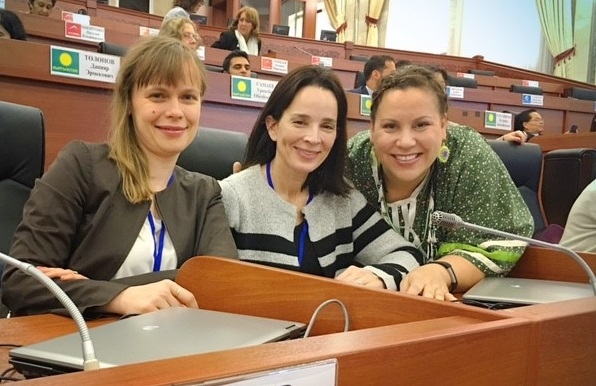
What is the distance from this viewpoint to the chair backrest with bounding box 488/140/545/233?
226 cm

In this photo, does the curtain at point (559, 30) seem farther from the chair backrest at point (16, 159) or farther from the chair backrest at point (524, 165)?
the chair backrest at point (16, 159)

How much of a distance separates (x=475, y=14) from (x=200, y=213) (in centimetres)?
731

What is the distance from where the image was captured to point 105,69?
7.95 ft

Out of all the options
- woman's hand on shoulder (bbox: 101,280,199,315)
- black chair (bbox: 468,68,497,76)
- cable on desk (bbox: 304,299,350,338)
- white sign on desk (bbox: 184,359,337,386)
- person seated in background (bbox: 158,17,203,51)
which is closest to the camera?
white sign on desk (bbox: 184,359,337,386)

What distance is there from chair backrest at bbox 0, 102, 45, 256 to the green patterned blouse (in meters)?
0.84

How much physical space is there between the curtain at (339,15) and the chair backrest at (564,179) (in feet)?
22.2

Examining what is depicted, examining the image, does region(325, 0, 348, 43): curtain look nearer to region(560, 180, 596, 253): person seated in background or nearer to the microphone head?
region(560, 180, 596, 253): person seated in background

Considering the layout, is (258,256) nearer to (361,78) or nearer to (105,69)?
(105,69)

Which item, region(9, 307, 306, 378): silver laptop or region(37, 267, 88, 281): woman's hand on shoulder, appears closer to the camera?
region(9, 307, 306, 378): silver laptop

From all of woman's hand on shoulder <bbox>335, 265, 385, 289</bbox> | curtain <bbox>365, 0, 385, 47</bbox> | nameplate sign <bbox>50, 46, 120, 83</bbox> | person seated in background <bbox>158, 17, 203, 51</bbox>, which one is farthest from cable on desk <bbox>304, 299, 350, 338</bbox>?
curtain <bbox>365, 0, 385, 47</bbox>

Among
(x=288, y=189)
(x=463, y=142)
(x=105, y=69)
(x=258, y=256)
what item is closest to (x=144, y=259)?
(x=258, y=256)

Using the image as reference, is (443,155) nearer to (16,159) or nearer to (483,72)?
(16,159)

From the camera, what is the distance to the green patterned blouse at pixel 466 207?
50.9 inches

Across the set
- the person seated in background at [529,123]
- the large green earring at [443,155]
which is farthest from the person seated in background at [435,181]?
the person seated in background at [529,123]
